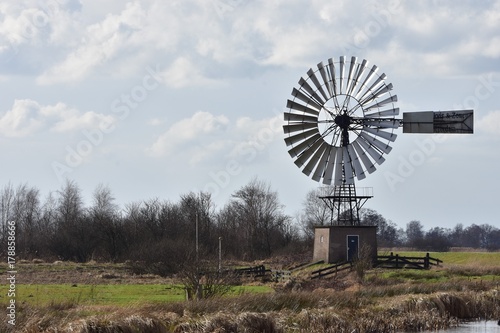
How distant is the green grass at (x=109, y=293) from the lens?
108 feet

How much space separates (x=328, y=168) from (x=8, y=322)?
34.4m

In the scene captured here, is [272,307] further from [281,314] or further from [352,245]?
[352,245]

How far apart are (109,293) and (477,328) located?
16.9 m

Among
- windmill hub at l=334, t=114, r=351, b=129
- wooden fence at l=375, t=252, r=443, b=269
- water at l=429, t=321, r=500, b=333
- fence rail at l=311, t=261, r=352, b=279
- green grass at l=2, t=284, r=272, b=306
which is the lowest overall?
water at l=429, t=321, r=500, b=333

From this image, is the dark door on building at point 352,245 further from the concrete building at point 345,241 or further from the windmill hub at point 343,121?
the windmill hub at point 343,121

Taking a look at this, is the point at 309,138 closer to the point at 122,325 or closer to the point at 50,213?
the point at 122,325

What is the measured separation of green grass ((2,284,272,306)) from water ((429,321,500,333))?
8577 mm

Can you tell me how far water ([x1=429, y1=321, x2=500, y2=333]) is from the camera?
3121 cm

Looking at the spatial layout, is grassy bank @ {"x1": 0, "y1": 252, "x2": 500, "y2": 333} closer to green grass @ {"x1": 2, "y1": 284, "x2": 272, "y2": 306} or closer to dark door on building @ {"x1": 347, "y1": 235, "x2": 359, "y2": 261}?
green grass @ {"x1": 2, "y1": 284, "x2": 272, "y2": 306}

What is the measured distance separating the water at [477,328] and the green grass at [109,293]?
8.58 m

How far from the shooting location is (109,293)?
38.5m

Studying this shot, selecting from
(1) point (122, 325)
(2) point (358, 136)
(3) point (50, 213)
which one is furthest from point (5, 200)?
(1) point (122, 325)

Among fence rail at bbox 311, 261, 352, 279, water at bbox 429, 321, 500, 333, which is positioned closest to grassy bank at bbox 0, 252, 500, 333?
water at bbox 429, 321, 500, 333

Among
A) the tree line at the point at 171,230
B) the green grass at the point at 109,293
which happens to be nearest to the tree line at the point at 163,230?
the tree line at the point at 171,230
